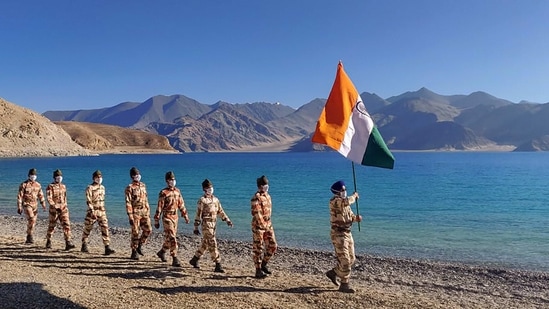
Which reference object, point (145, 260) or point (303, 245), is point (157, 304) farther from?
point (303, 245)

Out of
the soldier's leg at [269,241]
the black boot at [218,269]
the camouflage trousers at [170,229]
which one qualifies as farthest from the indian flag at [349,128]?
the camouflage trousers at [170,229]

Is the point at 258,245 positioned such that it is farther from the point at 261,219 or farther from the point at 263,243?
the point at 261,219

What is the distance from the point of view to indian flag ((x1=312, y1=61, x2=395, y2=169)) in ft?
34.9

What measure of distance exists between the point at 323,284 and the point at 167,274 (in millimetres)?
4118

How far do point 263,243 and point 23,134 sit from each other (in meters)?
196

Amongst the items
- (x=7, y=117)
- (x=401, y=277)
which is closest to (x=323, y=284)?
(x=401, y=277)

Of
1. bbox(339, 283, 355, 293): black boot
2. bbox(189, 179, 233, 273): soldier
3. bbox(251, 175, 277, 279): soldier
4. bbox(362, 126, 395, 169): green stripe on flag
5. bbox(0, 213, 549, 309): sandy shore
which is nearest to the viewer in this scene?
bbox(0, 213, 549, 309): sandy shore

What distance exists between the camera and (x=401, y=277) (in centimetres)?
1475

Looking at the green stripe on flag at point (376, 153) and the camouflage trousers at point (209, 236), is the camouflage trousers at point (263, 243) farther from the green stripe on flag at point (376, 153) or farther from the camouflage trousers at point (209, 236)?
the green stripe on flag at point (376, 153)

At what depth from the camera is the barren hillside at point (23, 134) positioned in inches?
6845

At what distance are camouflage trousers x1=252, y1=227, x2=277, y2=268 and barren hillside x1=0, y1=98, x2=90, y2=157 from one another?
179 metres

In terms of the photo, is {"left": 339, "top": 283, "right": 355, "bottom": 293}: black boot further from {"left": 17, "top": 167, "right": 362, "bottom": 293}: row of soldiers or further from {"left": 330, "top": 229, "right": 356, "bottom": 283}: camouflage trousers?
{"left": 330, "top": 229, "right": 356, "bottom": 283}: camouflage trousers

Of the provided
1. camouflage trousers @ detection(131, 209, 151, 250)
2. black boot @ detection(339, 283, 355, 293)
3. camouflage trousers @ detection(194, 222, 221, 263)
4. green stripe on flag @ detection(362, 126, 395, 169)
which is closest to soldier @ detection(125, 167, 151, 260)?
camouflage trousers @ detection(131, 209, 151, 250)

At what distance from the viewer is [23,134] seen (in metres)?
182
